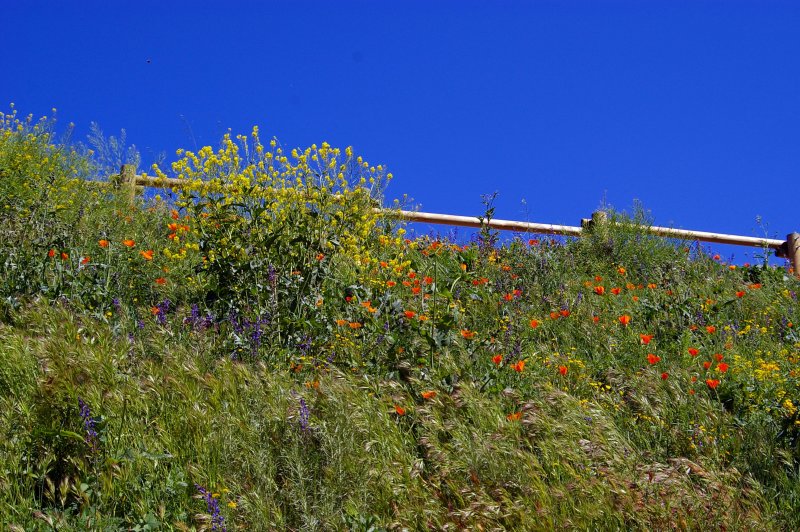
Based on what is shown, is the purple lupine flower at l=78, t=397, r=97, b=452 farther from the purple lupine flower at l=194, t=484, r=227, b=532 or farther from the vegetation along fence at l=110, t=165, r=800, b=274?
the vegetation along fence at l=110, t=165, r=800, b=274

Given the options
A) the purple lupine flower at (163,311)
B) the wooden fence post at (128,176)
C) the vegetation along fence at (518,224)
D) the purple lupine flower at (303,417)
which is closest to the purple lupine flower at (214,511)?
the purple lupine flower at (303,417)

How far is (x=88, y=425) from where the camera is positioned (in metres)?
3.66

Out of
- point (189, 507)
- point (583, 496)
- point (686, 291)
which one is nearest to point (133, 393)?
point (189, 507)

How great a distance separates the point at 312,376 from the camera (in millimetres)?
4742

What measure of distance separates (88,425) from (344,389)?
49.6 inches

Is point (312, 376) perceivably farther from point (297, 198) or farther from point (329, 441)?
point (297, 198)

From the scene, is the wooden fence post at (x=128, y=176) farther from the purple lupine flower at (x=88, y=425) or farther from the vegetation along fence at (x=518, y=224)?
the purple lupine flower at (x=88, y=425)

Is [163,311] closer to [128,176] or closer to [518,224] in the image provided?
[128,176]

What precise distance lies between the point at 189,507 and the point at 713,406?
2715mm

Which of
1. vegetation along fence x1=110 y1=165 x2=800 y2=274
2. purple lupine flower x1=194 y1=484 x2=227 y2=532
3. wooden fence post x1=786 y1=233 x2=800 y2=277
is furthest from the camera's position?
wooden fence post x1=786 y1=233 x2=800 y2=277

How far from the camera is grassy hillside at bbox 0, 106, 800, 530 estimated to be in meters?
3.52

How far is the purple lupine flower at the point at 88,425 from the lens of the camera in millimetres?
3600

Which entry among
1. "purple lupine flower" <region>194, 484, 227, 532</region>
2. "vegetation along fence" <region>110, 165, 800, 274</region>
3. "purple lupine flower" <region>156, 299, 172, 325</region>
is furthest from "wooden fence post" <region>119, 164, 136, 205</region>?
"purple lupine flower" <region>194, 484, 227, 532</region>

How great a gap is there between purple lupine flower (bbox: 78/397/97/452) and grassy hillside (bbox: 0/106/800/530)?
0.02m
